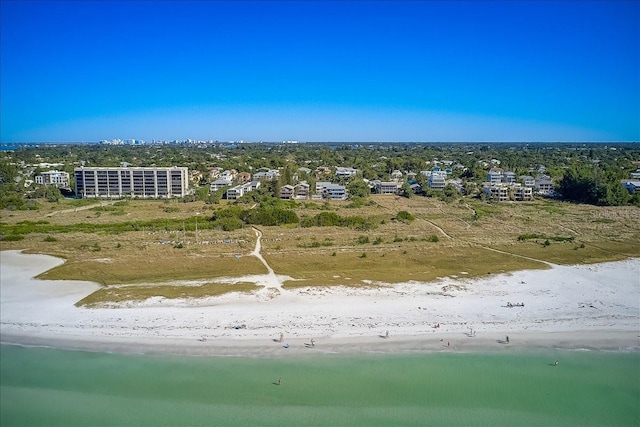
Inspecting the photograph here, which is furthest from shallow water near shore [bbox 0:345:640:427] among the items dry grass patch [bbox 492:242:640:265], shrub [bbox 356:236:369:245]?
shrub [bbox 356:236:369:245]

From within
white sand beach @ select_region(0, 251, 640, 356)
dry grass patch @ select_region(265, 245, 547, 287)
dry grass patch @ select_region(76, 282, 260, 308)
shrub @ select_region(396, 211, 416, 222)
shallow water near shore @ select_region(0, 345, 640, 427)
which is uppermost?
shrub @ select_region(396, 211, 416, 222)

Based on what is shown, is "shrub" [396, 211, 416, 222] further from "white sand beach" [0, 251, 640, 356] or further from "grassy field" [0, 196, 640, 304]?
"white sand beach" [0, 251, 640, 356]

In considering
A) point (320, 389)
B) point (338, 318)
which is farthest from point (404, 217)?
point (320, 389)

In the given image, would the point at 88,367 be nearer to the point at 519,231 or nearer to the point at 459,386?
the point at 459,386

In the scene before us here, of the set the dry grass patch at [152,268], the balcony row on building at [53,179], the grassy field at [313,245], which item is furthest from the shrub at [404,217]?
the balcony row on building at [53,179]

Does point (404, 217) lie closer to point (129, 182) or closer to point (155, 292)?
point (155, 292)
